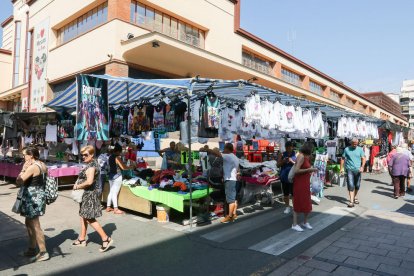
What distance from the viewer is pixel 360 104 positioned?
160ft

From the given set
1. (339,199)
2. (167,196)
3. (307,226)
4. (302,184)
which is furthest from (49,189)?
(339,199)

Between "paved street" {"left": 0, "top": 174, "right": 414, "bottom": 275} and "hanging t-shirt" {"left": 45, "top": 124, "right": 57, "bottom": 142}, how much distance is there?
4.26m

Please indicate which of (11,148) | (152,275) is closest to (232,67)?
(11,148)

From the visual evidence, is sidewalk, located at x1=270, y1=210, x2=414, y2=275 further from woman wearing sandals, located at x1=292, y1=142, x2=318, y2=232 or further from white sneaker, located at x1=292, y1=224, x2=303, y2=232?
woman wearing sandals, located at x1=292, y1=142, x2=318, y2=232

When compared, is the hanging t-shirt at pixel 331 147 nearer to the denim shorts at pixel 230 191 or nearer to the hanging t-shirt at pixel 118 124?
the denim shorts at pixel 230 191

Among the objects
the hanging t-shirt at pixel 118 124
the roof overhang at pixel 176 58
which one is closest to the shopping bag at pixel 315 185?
the hanging t-shirt at pixel 118 124

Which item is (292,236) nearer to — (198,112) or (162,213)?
(162,213)

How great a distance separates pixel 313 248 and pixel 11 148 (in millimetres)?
13834

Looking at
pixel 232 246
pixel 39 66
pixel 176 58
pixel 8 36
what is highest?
pixel 8 36

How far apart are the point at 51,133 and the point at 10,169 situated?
2.29 metres

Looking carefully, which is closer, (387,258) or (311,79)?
(387,258)

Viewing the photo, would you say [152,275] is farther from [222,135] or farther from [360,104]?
[360,104]

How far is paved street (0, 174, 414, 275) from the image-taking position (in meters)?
4.55

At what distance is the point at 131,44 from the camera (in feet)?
46.8
